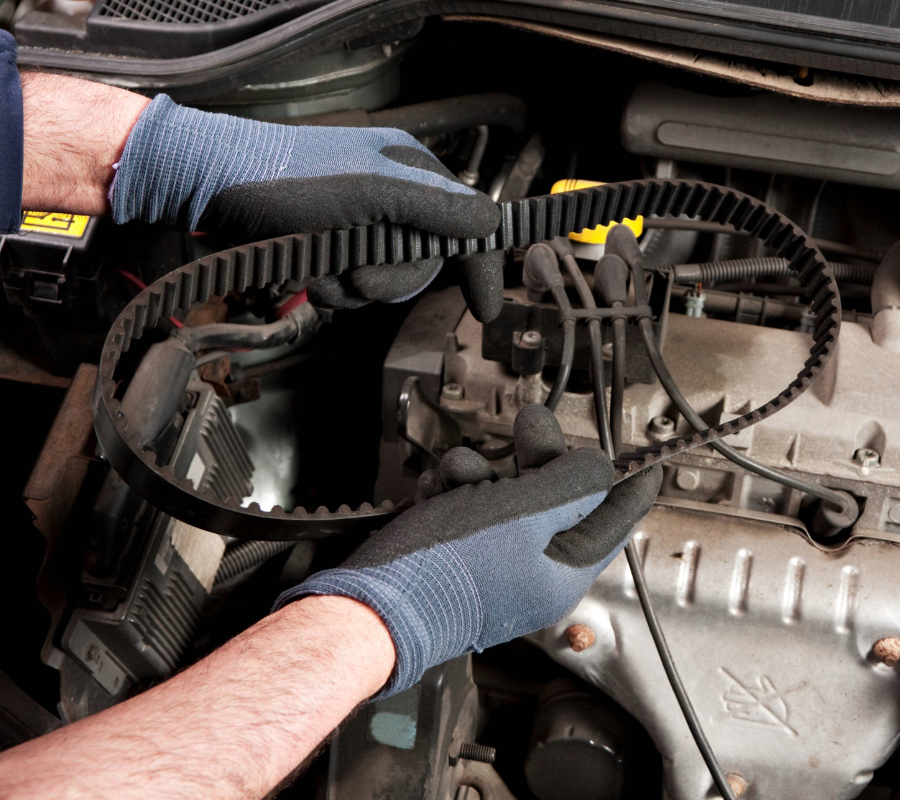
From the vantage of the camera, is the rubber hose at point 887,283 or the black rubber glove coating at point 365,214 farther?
the rubber hose at point 887,283

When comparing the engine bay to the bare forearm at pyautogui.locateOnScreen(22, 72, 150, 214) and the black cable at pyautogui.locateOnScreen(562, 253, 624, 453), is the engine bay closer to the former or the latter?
the black cable at pyautogui.locateOnScreen(562, 253, 624, 453)

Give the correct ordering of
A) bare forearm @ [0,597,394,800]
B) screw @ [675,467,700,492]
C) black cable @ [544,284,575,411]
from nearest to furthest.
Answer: bare forearm @ [0,597,394,800] → black cable @ [544,284,575,411] → screw @ [675,467,700,492]

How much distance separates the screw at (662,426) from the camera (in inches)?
38.3

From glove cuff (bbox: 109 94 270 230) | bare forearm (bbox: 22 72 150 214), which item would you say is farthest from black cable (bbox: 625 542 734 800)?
bare forearm (bbox: 22 72 150 214)

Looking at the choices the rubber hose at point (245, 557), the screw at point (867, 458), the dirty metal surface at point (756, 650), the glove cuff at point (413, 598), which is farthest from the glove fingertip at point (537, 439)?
the rubber hose at point (245, 557)

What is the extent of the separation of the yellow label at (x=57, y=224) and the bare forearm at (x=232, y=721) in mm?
711

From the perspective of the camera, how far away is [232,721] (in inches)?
24.8

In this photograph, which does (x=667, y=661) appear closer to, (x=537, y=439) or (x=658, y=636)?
(x=658, y=636)

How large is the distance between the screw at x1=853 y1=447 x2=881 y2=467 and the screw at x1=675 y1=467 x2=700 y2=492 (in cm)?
18

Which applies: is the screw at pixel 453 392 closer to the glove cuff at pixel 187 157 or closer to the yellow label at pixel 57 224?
the glove cuff at pixel 187 157

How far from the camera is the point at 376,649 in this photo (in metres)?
0.68

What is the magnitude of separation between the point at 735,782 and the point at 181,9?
1237mm

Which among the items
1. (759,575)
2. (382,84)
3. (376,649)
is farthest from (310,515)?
(382,84)

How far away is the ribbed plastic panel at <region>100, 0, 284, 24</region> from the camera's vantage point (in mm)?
1073
